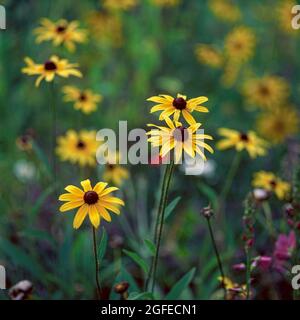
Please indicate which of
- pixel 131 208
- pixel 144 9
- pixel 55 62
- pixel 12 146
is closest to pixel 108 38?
pixel 144 9

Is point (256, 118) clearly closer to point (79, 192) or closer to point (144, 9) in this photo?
point (144, 9)

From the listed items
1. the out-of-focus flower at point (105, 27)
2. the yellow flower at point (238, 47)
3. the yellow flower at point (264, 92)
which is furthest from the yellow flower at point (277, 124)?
the out-of-focus flower at point (105, 27)

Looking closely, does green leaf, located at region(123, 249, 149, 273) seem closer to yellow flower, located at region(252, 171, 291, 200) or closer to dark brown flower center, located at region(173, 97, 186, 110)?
dark brown flower center, located at region(173, 97, 186, 110)

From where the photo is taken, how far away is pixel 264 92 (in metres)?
2.42

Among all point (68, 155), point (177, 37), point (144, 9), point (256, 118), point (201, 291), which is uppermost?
point (144, 9)

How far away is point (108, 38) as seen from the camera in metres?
2.46

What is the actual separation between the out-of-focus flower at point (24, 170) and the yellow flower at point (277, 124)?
1042 mm

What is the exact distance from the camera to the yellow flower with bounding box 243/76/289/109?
7.94 ft

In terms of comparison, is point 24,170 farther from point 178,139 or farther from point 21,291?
point 178,139

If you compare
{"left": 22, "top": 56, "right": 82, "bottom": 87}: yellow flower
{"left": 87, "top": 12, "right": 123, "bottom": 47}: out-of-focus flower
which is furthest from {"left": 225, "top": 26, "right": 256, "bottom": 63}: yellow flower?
{"left": 22, "top": 56, "right": 82, "bottom": 87}: yellow flower

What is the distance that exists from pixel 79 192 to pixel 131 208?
0.97m

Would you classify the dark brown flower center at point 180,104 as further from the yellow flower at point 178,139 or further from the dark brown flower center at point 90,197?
the dark brown flower center at point 90,197

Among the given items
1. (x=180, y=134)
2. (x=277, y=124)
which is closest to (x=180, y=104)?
(x=180, y=134)

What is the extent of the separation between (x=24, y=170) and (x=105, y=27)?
830 millimetres
